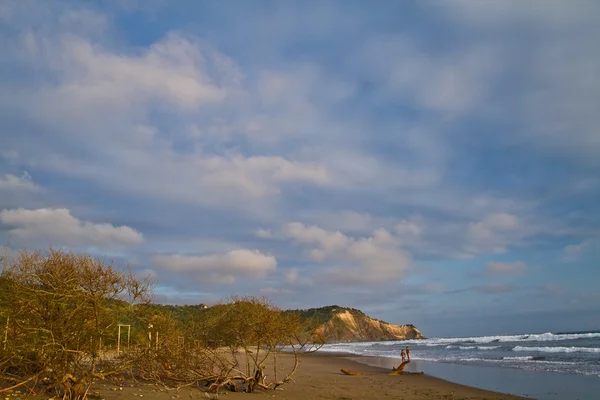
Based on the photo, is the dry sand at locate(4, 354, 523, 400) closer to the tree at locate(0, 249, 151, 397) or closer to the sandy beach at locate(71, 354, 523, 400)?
the sandy beach at locate(71, 354, 523, 400)

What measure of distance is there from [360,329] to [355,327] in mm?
3330

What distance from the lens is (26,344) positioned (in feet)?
31.3

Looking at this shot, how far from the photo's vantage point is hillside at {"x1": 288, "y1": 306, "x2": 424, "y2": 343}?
136250 mm

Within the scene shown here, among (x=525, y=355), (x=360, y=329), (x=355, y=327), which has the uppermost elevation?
(x=525, y=355)

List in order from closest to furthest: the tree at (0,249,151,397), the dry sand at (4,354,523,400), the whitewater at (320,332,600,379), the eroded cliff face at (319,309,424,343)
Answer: the tree at (0,249,151,397), the dry sand at (4,354,523,400), the whitewater at (320,332,600,379), the eroded cliff face at (319,309,424,343)

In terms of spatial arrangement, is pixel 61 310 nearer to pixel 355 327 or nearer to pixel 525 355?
pixel 525 355

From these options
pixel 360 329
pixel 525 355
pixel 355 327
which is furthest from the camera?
pixel 360 329

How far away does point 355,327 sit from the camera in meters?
147

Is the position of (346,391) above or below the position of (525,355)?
above

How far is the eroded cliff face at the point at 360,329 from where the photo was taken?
447 feet

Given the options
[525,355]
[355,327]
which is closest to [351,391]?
[525,355]

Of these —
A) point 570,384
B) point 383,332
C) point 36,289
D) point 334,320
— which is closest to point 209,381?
point 36,289

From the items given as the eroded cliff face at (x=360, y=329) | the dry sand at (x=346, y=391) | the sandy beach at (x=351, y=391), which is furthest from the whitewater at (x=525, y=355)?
the eroded cliff face at (x=360, y=329)

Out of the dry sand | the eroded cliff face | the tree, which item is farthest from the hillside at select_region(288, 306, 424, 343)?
the tree
